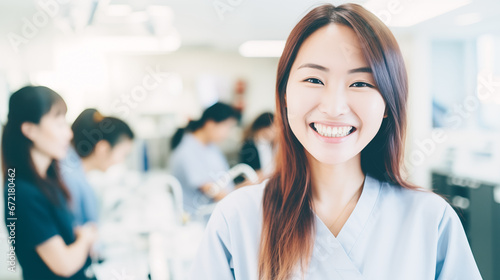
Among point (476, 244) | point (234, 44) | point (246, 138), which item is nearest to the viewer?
point (476, 244)

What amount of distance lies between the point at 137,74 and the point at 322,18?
12.3ft

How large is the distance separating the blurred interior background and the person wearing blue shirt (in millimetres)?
178

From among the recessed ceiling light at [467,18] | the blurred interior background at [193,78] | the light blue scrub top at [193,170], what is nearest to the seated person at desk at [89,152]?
the blurred interior background at [193,78]

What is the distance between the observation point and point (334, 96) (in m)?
0.59

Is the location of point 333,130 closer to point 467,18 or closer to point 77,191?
point 77,191

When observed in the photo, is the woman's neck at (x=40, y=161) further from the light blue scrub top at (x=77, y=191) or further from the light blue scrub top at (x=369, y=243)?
the light blue scrub top at (x=369, y=243)

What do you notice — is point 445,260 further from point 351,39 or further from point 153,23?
point 153,23

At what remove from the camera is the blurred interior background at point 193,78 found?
4.89 ft

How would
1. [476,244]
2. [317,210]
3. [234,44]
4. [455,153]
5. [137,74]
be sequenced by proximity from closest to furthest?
[317,210] < [476,244] < [455,153] < [234,44] < [137,74]

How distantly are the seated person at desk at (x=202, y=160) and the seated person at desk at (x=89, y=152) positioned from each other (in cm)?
42

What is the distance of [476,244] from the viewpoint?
225 centimetres

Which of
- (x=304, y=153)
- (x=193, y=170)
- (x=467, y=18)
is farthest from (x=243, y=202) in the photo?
(x=467, y=18)

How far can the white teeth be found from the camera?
61 centimetres

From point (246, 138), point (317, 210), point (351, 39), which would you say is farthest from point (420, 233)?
point (246, 138)
